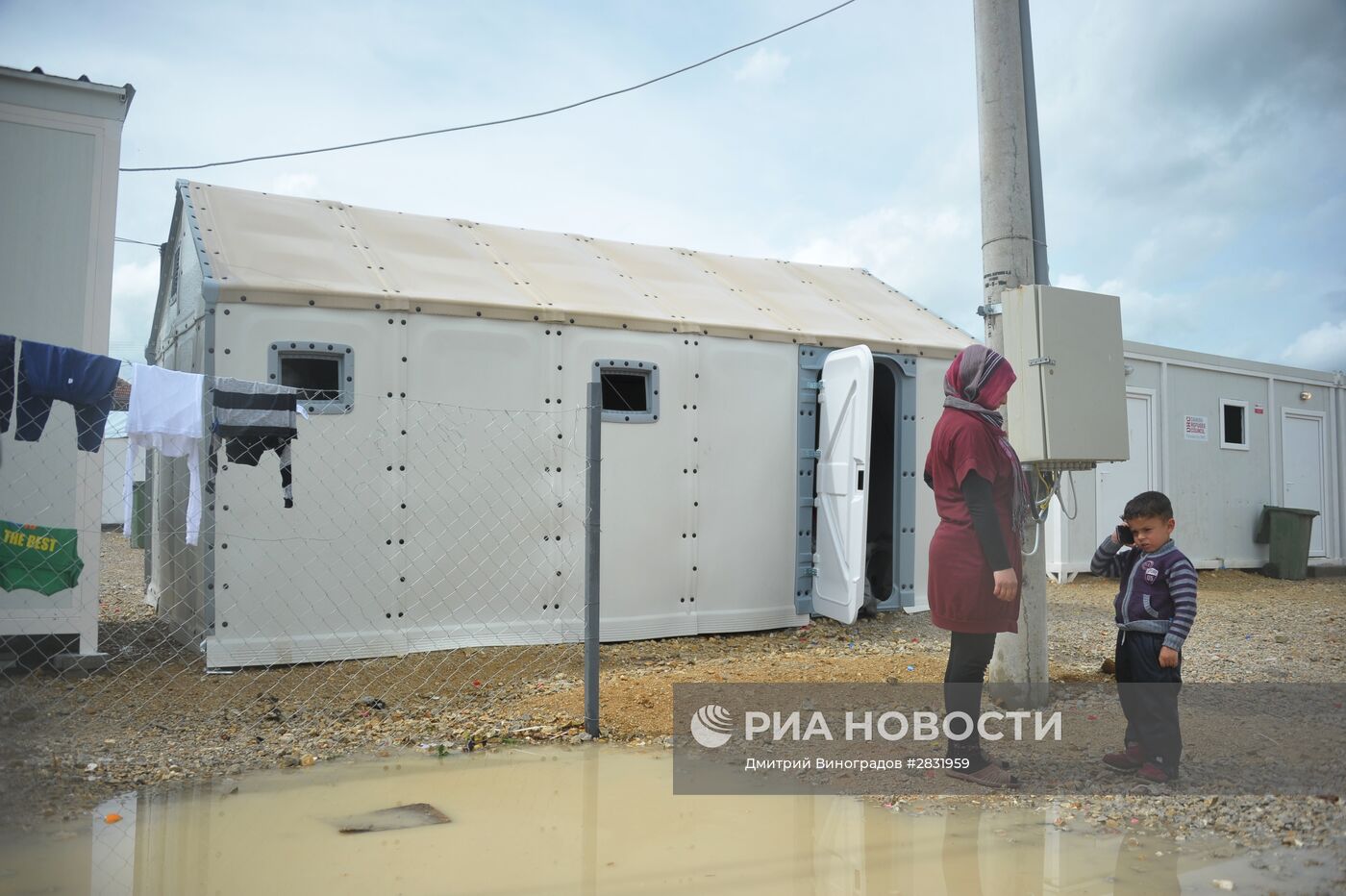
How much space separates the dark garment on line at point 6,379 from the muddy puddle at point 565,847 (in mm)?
1583

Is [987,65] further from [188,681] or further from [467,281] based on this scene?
[188,681]

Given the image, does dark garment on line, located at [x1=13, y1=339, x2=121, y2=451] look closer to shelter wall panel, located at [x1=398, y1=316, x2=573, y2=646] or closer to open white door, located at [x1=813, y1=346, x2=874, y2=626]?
shelter wall panel, located at [x1=398, y1=316, x2=573, y2=646]

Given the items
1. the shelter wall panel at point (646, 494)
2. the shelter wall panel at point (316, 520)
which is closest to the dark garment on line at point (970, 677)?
the shelter wall panel at point (646, 494)

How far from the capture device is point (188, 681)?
5.42 metres

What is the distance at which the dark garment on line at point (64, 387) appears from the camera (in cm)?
376

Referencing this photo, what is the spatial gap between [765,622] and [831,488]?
45.3 inches

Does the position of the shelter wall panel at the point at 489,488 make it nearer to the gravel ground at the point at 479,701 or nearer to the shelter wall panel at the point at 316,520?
the shelter wall panel at the point at 316,520

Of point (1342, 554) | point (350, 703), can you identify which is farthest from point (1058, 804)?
point (1342, 554)

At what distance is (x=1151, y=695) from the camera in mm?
3625

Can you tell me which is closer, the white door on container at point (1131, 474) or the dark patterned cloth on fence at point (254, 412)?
the dark patterned cloth on fence at point (254, 412)

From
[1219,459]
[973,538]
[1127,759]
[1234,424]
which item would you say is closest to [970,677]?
[973,538]

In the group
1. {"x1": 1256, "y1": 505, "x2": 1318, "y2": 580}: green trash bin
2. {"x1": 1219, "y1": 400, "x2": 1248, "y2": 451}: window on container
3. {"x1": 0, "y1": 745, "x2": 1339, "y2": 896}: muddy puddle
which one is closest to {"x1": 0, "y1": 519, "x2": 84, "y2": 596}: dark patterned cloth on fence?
{"x1": 0, "y1": 745, "x2": 1339, "y2": 896}: muddy puddle

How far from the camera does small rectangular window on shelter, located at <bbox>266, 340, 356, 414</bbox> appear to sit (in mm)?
5820

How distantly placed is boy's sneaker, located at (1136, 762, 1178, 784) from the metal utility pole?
3.28 feet
